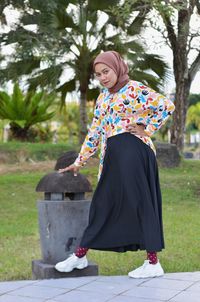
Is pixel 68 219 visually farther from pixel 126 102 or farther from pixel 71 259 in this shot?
pixel 126 102

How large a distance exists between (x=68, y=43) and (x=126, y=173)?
39.0 feet

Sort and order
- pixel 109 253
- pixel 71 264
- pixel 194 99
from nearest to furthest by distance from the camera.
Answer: pixel 71 264, pixel 109 253, pixel 194 99

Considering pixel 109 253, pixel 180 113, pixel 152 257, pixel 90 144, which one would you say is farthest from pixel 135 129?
pixel 180 113

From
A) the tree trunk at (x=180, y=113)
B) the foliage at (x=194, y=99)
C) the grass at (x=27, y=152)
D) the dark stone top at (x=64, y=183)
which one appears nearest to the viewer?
the dark stone top at (x=64, y=183)

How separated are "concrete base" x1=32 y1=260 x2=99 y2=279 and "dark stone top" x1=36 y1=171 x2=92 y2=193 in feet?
1.95

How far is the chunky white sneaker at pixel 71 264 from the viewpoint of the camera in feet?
15.8

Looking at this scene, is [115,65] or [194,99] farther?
[194,99]

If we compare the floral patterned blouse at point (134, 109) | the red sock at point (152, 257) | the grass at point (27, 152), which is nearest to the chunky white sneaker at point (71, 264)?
the red sock at point (152, 257)

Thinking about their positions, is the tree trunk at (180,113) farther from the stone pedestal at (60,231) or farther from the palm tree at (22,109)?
the stone pedestal at (60,231)

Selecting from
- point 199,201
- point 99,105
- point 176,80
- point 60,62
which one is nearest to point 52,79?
point 60,62

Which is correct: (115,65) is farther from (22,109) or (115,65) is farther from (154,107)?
(22,109)

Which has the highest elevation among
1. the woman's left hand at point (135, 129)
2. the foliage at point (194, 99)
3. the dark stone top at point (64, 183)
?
the foliage at point (194, 99)

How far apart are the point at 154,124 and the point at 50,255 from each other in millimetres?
1332

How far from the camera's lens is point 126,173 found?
4.70 meters
